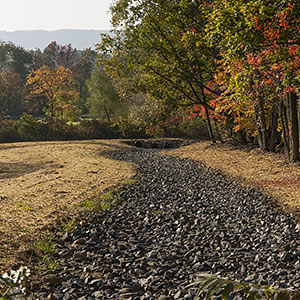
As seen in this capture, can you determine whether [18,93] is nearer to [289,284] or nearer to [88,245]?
[88,245]

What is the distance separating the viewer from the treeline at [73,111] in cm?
2722

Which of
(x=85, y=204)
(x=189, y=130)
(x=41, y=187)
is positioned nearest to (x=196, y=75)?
(x=189, y=130)

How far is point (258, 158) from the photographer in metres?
15.4

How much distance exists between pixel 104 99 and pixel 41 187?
83.1 feet

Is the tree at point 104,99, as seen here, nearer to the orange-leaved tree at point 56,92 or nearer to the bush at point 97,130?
the orange-leaved tree at point 56,92

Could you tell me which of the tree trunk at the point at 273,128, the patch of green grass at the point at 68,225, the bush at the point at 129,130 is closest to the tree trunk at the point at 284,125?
the tree trunk at the point at 273,128

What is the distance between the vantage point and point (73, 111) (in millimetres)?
36094

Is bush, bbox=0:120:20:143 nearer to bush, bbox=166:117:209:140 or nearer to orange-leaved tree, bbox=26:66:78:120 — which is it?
orange-leaved tree, bbox=26:66:78:120

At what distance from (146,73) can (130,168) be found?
7428 millimetres

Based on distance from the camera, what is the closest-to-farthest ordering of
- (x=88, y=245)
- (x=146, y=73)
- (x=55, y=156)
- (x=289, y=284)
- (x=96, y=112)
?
(x=289, y=284)
(x=88, y=245)
(x=55, y=156)
(x=146, y=73)
(x=96, y=112)

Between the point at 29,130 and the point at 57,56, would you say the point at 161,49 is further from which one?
the point at 57,56

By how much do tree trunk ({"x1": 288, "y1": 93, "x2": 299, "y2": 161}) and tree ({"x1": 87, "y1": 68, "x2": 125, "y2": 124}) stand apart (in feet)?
76.7

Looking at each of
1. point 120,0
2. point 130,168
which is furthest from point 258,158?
point 120,0

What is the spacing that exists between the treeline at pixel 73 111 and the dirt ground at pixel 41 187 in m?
6.62
